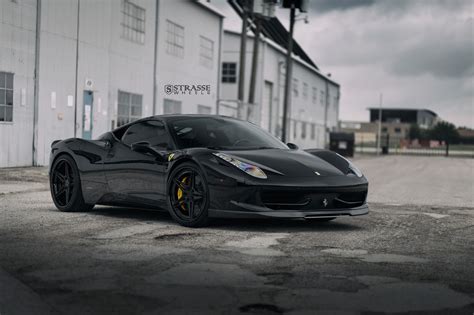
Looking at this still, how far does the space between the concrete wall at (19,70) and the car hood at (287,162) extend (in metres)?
11.6

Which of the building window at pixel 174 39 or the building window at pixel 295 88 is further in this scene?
the building window at pixel 295 88

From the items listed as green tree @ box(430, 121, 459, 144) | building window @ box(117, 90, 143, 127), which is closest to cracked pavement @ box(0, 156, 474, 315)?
building window @ box(117, 90, 143, 127)

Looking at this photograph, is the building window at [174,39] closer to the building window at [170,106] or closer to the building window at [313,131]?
the building window at [170,106]

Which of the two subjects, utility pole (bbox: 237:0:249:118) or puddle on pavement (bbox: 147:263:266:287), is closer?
puddle on pavement (bbox: 147:263:266:287)

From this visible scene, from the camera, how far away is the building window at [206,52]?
31.4 meters

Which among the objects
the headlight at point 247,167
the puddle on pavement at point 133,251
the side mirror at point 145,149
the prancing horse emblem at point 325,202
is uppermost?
the side mirror at point 145,149

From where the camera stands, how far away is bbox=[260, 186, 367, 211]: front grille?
7086 mm

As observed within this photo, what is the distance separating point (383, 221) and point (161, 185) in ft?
8.53

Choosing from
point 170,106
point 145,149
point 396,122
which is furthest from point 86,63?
point 396,122

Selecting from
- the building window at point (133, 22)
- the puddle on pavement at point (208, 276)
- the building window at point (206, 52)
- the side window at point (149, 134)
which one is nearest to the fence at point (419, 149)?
the building window at point (206, 52)

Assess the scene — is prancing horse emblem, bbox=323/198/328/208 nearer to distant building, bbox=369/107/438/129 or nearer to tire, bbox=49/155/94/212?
tire, bbox=49/155/94/212

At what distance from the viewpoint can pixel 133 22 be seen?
973 inches

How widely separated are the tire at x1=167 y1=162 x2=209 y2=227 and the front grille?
610mm

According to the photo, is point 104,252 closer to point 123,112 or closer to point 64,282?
point 64,282
